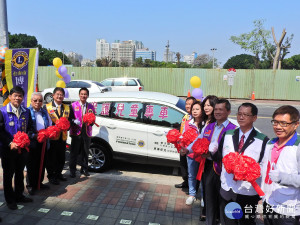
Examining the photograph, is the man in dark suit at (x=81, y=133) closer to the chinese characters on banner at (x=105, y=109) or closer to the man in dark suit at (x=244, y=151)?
the chinese characters on banner at (x=105, y=109)

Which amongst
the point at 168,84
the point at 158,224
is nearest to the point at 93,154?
the point at 158,224

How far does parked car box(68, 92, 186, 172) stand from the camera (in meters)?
4.88

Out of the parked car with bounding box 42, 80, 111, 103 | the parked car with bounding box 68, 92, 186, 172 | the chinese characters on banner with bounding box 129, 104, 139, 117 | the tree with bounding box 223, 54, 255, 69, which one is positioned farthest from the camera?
the tree with bounding box 223, 54, 255, 69

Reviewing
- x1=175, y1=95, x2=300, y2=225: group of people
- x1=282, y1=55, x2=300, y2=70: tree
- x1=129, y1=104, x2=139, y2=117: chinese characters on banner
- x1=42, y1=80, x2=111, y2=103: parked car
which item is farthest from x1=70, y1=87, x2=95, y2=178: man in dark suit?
x1=282, y1=55, x2=300, y2=70: tree

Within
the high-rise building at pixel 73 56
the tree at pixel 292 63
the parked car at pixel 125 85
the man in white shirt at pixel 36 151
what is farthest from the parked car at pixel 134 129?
the high-rise building at pixel 73 56

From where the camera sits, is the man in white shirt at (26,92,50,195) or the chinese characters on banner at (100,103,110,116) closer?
the man in white shirt at (26,92,50,195)

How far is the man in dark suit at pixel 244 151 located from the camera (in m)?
2.42

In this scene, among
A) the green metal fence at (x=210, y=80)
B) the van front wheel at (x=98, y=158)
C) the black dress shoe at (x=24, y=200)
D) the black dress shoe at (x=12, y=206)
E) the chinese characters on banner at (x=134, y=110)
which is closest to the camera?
the black dress shoe at (x=12, y=206)

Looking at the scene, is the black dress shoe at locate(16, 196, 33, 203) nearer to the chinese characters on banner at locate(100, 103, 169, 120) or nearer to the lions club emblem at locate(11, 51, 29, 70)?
the chinese characters on banner at locate(100, 103, 169, 120)

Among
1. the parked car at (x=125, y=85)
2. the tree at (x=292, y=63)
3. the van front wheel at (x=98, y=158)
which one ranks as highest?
the tree at (x=292, y=63)

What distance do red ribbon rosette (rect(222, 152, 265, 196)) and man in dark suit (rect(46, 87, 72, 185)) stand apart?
3220mm

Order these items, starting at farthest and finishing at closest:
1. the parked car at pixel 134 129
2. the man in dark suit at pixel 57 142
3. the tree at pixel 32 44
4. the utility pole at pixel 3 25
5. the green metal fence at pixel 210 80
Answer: the tree at pixel 32 44, the green metal fence at pixel 210 80, the utility pole at pixel 3 25, the parked car at pixel 134 129, the man in dark suit at pixel 57 142

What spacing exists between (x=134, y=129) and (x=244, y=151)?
2.83 metres

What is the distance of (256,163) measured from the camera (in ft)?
7.22
